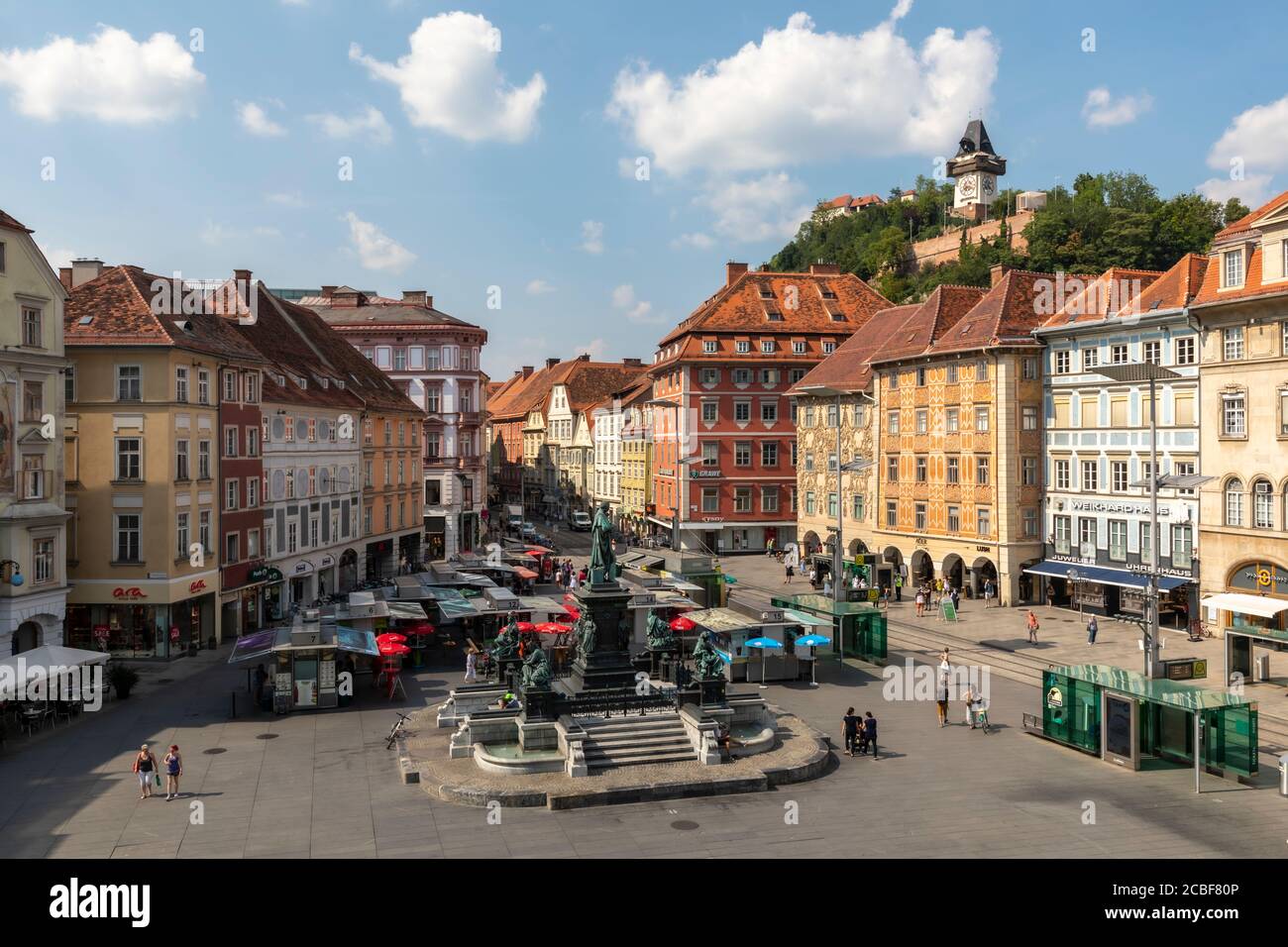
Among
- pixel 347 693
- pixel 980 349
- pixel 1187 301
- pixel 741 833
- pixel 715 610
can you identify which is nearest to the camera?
pixel 741 833

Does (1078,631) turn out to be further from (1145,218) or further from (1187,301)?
(1145,218)

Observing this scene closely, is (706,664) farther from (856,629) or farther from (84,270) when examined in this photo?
(84,270)

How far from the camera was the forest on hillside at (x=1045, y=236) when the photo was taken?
308ft

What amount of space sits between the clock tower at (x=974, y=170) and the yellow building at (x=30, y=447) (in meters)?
158

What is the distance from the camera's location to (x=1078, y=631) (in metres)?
44.4

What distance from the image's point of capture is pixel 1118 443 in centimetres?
4794

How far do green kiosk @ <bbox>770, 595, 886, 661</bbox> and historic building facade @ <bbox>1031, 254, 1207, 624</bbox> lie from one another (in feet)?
45.7

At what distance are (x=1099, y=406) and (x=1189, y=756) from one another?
1078 inches

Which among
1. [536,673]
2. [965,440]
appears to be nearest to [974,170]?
[965,440]

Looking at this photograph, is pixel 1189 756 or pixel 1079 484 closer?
pixel 1189 756

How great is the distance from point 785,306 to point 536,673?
5536 cm
